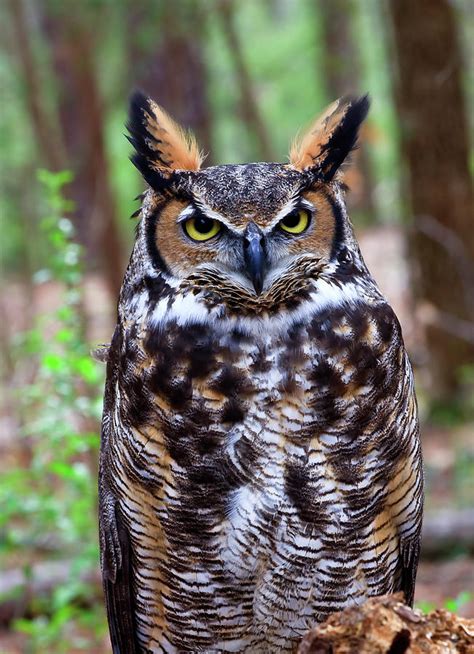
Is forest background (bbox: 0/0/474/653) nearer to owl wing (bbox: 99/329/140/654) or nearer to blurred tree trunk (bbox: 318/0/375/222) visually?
blurred tree trunk (bbox: 318/0/375/222)

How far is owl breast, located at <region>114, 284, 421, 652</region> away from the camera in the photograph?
2.26m

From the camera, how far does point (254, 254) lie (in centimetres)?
206

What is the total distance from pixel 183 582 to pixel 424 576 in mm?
3563

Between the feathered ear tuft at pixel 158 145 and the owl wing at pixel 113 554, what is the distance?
530 mm

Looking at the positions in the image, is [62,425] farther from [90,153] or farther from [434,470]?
[90,153]

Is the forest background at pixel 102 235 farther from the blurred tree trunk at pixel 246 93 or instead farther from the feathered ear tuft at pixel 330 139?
the feathered ear tuft at pixel 330 139

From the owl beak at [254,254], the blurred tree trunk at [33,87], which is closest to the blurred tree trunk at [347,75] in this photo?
the blurred tree trunk at [33,87]

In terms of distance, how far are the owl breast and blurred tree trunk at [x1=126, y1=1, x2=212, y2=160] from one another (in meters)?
4.87

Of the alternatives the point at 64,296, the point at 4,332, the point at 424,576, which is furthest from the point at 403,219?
the point at 64,296

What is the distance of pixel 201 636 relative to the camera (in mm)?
2588

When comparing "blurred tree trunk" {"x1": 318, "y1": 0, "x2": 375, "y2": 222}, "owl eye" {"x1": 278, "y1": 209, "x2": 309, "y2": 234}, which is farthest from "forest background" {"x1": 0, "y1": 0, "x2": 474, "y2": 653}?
"owl eye" {"x1": 278, "y1": 209, "x2": 309, "y2": 234}

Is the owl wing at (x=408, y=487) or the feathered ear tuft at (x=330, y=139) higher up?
the feathered ear tuft at (x=330, y=139)

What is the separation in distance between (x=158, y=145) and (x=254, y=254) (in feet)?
1.73

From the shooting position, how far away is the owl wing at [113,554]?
2623 mm
